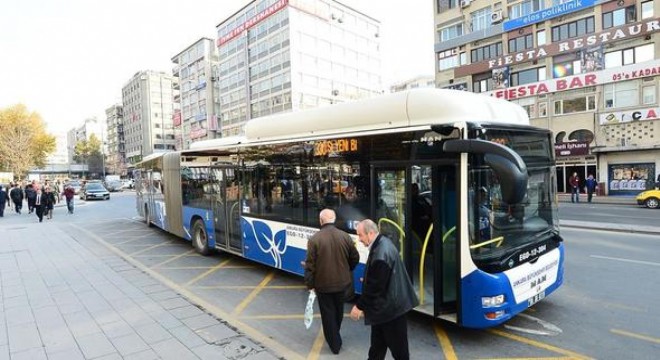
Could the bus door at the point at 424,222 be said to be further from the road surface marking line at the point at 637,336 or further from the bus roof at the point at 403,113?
the road surface marking line at the point at 637,336

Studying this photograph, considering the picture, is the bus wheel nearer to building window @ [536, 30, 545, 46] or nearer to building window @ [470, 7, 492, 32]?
building window @ [536, 30, 545, 46]

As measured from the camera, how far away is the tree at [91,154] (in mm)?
105438

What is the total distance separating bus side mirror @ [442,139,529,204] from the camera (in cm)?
387

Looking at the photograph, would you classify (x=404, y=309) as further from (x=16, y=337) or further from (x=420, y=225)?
(x=16, y=337)

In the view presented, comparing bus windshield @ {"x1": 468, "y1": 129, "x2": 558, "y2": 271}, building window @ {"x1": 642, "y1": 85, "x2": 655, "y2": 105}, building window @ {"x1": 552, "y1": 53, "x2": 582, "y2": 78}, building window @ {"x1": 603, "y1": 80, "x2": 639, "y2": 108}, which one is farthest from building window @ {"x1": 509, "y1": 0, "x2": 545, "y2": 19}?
bus windshield @ {"x1": 468, "y1": 129, "x2": 558, "y2": 271}

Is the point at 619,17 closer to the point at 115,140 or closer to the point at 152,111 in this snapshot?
the point at 152,111

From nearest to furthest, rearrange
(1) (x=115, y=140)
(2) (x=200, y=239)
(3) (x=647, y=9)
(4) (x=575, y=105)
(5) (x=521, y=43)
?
(2) (x=200, y=239) → (3) (x=647, y=9) → (4) (x=575, y=105) → (5) (x=521, y=43) → (1) (x=115, y=140)

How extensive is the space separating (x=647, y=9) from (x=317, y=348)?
3326 cm

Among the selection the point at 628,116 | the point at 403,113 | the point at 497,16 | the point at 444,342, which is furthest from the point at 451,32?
the point at 444,342

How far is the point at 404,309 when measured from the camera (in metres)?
3.68

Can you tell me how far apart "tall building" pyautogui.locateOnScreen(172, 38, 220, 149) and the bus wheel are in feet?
208

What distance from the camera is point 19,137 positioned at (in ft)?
167

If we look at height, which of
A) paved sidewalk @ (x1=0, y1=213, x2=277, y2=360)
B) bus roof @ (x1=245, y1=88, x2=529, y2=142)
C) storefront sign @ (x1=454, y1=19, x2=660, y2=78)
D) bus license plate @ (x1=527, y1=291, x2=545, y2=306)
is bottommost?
paved sidewalk @ (x1=0, y1=213, x2=277, y2=360)

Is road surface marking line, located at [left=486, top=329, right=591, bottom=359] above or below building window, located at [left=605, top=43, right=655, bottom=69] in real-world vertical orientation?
below
